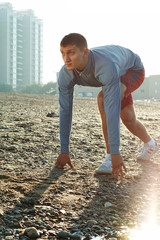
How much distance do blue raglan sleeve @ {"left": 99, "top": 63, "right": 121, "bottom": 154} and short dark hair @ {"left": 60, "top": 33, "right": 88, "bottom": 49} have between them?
12.7 inches

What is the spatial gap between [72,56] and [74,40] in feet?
0.48

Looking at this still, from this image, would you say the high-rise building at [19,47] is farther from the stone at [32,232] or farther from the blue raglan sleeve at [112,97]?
the stone at [32,232]

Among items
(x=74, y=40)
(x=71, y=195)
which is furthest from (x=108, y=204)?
(x=74, y=40)

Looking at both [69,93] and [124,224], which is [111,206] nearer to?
[124,224]

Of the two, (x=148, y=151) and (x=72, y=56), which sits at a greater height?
(x=72, y=56)

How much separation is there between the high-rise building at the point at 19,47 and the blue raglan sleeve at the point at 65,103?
104408 millimetres

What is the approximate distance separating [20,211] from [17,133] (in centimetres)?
315

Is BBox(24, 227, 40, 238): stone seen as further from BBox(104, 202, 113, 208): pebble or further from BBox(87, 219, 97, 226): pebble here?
BBox(104, 202, 113, 208): pebble

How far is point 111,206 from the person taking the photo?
2531 mm

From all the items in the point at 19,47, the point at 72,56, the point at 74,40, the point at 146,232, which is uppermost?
the point at 19,47

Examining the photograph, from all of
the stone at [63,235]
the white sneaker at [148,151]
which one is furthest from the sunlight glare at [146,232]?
the white sneaker at [148,151]

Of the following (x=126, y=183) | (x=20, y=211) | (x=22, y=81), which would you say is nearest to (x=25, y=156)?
(x=126, y=183)

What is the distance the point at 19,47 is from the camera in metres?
116

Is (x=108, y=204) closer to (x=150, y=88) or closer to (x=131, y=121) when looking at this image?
(x=131, y=121)
